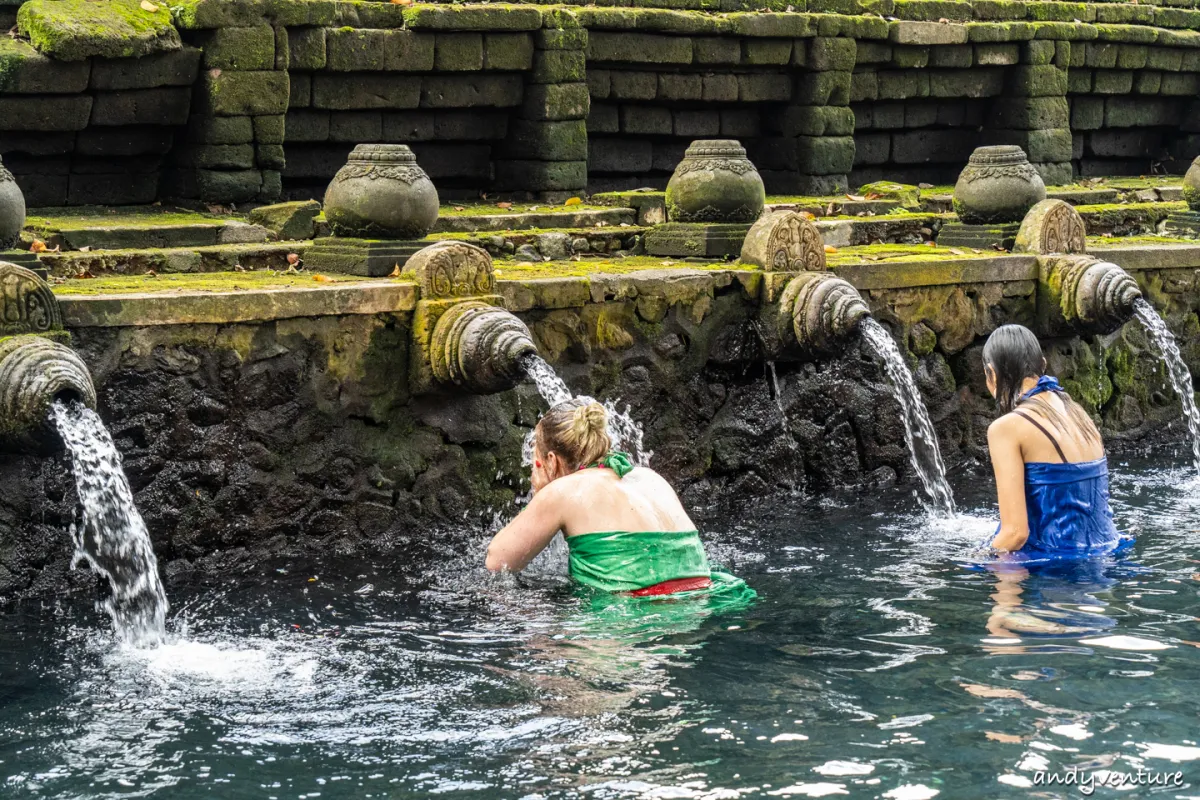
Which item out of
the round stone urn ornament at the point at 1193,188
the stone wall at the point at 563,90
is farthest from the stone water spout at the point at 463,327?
the round stone urn ornament at the point at 1193,188

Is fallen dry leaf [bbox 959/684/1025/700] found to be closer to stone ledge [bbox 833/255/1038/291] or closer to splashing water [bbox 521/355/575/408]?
splashing water [bbox 521/355/575/408]

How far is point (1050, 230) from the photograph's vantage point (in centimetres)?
1020

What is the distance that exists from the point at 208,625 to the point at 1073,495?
3628mm

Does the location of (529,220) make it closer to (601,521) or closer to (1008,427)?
(1008,427)

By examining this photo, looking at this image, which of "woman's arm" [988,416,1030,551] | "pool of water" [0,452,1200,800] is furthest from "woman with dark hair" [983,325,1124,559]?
"pool of water" [0,452,1200,800]

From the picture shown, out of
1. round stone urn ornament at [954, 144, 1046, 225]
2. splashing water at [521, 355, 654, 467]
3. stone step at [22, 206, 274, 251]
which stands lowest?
splashing water at [521, 355, 654, 467]

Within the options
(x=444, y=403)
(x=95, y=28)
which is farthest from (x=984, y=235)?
(x=95, y=28)

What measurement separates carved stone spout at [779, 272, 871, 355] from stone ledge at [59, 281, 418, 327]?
2277 mm

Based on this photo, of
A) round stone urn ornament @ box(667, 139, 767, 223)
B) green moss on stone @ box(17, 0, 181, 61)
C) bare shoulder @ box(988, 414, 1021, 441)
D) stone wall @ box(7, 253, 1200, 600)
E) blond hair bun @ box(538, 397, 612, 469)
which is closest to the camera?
blond hair bun @ box(538, 397, 612, 469)

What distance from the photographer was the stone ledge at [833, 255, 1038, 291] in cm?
939

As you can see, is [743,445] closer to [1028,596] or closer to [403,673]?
[1028,596]

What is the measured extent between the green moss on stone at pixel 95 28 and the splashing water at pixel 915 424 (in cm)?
491

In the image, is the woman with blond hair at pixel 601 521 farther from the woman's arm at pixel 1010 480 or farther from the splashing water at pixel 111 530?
the splashing water at pixel 111 530

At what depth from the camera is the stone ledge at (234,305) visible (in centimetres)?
684
